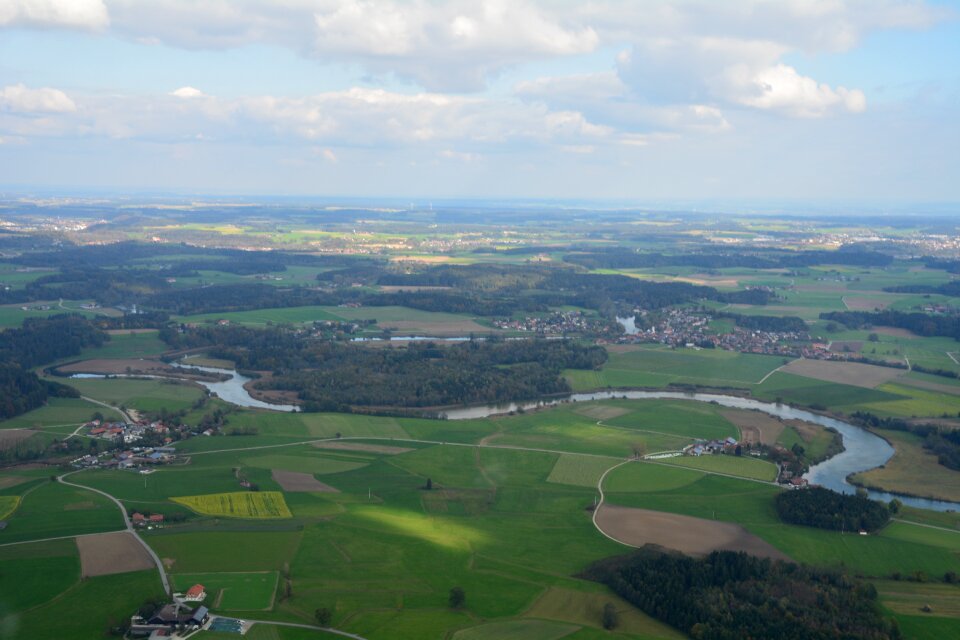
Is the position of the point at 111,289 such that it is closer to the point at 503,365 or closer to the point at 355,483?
the point at 503,365

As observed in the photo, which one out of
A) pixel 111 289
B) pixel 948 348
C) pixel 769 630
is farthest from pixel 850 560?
pixel 111 289

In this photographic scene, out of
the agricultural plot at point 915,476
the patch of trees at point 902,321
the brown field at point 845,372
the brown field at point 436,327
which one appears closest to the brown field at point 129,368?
the brown field at point 436,327

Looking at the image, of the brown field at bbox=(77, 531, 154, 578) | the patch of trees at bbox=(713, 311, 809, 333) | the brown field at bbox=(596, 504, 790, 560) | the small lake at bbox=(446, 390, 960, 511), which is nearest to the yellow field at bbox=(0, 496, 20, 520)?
the brown field at bbox=(77, 531, 154, 578)

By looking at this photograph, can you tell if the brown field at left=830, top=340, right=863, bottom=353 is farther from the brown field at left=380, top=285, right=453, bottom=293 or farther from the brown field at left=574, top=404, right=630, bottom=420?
the brown field at left=380, top=285, right=453, bottom=293

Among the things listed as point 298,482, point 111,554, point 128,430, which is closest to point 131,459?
point 128,430

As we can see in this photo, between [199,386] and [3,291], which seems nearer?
[199,386]

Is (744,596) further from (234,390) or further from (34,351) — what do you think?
(34,351)
